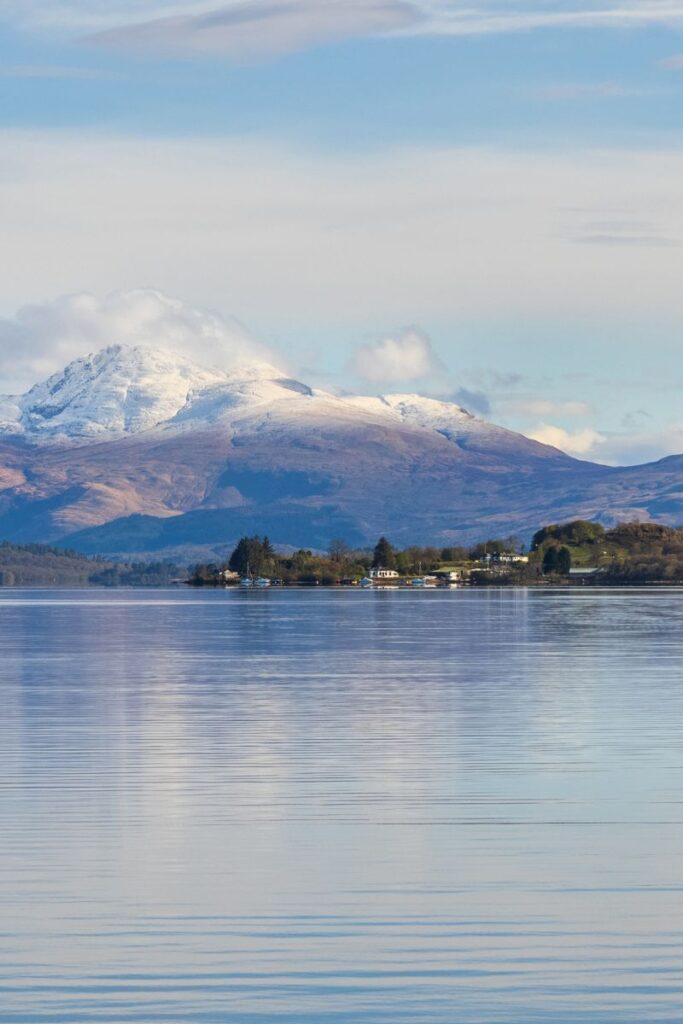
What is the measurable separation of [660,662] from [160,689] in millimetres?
26148

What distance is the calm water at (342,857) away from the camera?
1962 centimetres

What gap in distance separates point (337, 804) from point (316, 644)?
7378 cm

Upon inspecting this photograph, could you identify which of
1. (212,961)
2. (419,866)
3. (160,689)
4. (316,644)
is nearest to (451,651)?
(316,644)

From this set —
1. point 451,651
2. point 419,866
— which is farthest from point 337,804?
point 451,651

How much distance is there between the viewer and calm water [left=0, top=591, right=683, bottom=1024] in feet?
64.4

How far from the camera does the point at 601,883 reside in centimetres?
2545

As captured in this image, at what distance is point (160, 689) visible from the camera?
66.0 meters

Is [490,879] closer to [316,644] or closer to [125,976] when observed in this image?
[125,976]

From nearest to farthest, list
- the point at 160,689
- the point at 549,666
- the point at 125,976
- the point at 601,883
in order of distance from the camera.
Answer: the point at 125,976
the point at 601,883
the point at 160,689
the point at 549,666

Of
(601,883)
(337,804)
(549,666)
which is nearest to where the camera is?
(601,883)

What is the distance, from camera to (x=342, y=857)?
27.7 metres

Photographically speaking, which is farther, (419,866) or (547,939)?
(419,866)

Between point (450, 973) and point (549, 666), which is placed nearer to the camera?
point (450, 973)

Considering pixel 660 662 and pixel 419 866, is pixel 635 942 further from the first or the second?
pixel 660 662
